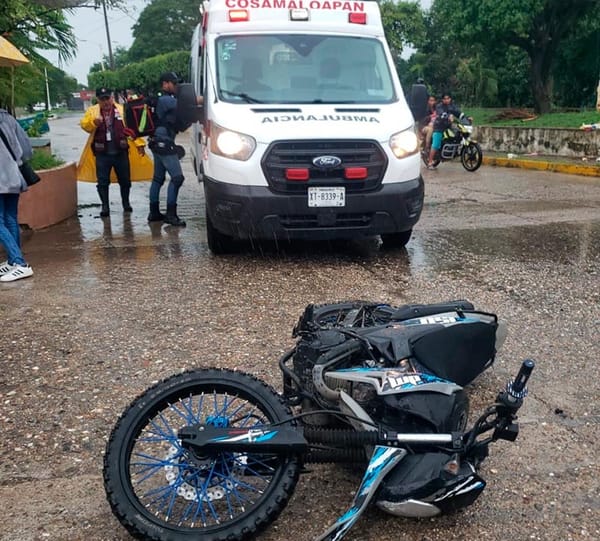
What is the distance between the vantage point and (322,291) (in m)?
5.41

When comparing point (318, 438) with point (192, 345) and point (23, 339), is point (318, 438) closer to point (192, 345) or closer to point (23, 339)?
point (192, 345)

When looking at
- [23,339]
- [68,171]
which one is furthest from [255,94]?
[68,171]

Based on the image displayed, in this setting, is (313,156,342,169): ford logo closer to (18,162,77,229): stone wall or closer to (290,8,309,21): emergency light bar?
(290,8,309,21): emergency light bar

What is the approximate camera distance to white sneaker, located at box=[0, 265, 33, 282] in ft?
19.0

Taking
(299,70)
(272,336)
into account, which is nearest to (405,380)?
(272,336)

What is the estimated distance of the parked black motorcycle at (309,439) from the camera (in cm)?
230

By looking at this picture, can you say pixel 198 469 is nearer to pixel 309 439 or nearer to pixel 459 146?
pixel 309 439

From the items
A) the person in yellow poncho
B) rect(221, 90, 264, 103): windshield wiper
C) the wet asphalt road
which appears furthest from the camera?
the person in yellow poncho

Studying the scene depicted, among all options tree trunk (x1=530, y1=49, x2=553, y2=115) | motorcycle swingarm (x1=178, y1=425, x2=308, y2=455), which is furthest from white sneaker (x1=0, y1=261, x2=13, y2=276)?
tree trunk (x1=530, y1=49, x2=553, y2=115)

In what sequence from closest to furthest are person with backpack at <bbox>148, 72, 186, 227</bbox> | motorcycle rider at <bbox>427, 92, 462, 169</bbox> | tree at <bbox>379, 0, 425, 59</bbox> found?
person with backpack at <bbox>148, 72, 186, 227</bbox>, motorcycle rider at <bbox>427, 92, 462, 169</bbox>, tree at <bbox>379, 0, 425, 59</bbox>

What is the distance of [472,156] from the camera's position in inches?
551

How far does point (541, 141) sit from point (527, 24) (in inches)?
299

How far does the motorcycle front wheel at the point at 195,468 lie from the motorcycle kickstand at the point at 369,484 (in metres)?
0.21

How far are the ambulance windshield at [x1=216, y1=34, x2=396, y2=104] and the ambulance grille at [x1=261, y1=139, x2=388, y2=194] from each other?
76cm
